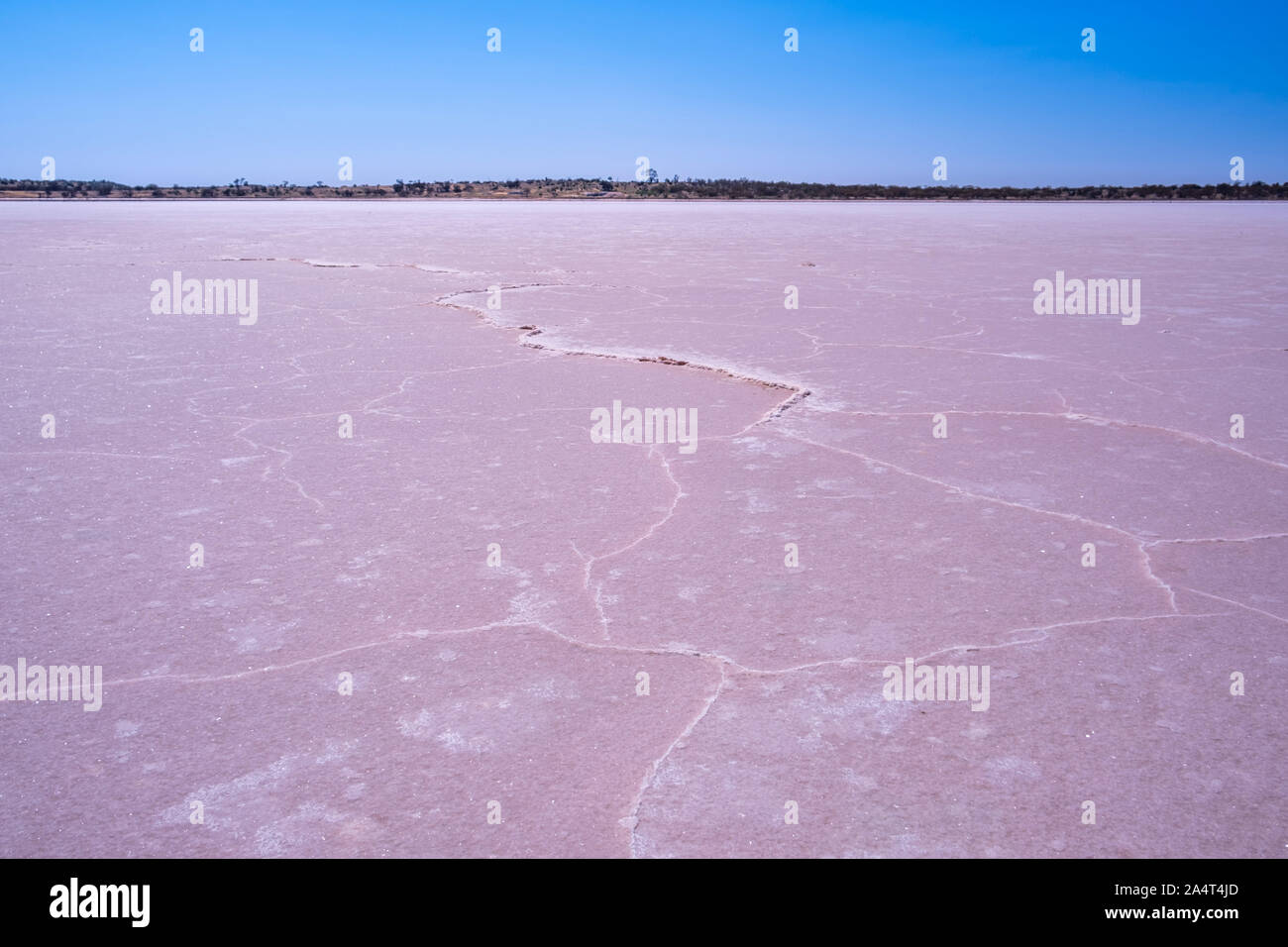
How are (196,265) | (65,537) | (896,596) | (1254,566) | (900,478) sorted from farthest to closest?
(196,265)
(900,478)
(65,537)
(1254,566)
(896,596)

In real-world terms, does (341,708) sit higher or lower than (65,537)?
lower

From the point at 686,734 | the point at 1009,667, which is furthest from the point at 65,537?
the point at 1009,667
